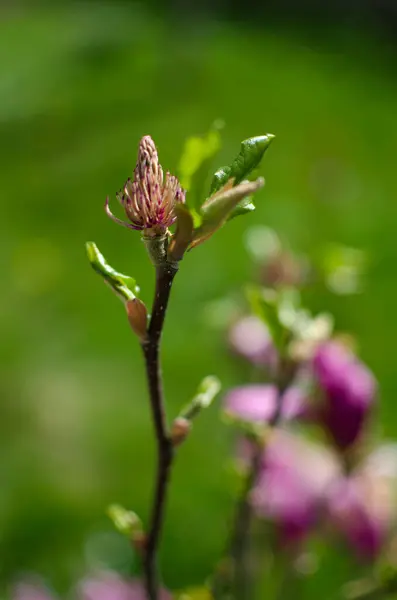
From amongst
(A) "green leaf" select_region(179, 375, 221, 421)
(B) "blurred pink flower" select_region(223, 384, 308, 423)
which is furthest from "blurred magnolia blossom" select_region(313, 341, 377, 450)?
(A) "green leaf" select_region(179, 375, 221, 421)

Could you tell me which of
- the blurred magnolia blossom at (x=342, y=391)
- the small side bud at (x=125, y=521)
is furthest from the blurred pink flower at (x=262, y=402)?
the small side bud at (x=125, y=521)

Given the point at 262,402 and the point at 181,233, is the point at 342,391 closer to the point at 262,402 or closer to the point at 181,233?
the point at 262,402

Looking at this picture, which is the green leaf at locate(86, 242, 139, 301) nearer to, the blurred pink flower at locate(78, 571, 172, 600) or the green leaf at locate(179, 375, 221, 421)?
the green leaf at locate(179, 375, 221, 421)

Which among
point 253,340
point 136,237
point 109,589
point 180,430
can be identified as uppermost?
point 180,430

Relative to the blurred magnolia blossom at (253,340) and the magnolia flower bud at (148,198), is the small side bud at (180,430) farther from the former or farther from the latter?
the blurred magnolia blossom at (253,340)

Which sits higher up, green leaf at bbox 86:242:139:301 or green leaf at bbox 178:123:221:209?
green leaf at bbox 178:123:221:209

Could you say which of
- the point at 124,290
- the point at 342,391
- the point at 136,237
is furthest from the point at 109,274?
the point at 136,237

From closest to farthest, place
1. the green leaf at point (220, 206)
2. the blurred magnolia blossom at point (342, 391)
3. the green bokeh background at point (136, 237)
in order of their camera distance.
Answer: the green leaf at point (220, 206), the blurred magnolia blossom at point (342, 391), the green bokeh background at point (136, 237)
